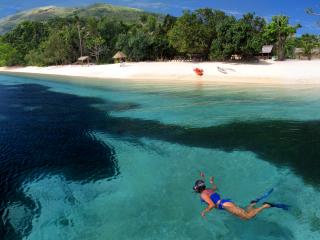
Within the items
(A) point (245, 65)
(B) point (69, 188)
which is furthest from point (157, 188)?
(A) point (245, 65)

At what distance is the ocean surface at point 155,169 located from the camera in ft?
30.0

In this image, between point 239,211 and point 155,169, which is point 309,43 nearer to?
point 155,169

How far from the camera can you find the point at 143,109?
82.5 ft

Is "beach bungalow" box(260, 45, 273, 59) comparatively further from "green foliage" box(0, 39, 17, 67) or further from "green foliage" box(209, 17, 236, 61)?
"green foliage" box(0, 39, 17, 67)

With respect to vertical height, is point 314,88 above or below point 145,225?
above

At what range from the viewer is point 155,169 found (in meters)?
13.1

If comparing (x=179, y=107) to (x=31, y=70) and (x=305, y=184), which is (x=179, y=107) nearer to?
(x=305, y=184)

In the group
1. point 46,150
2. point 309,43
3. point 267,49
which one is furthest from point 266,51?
point 46,150

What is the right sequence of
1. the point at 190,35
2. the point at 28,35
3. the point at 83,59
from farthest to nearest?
the point at 28,35, the point at 83,59, the point at 190,35

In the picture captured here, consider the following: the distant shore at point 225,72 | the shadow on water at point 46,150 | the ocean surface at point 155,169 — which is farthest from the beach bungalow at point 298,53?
the shadow on water at point 46,150

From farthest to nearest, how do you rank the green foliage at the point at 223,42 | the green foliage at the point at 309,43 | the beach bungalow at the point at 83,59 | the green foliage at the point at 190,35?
1. the beach bungalow at the point at 83,59
2. the green foliage at the point at 309,43
3. the green foliage at the point at 190,35
4. the green foliage at the point at 223,42

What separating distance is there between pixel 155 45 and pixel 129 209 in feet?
191

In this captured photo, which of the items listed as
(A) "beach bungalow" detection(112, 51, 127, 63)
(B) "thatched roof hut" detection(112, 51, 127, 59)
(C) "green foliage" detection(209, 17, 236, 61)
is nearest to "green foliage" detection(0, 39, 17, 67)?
(A) "beach bungalow" detection(112, 51, 127, 63)

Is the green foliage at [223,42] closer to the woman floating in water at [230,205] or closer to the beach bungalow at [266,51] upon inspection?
the beach bungalow at [266,51]
